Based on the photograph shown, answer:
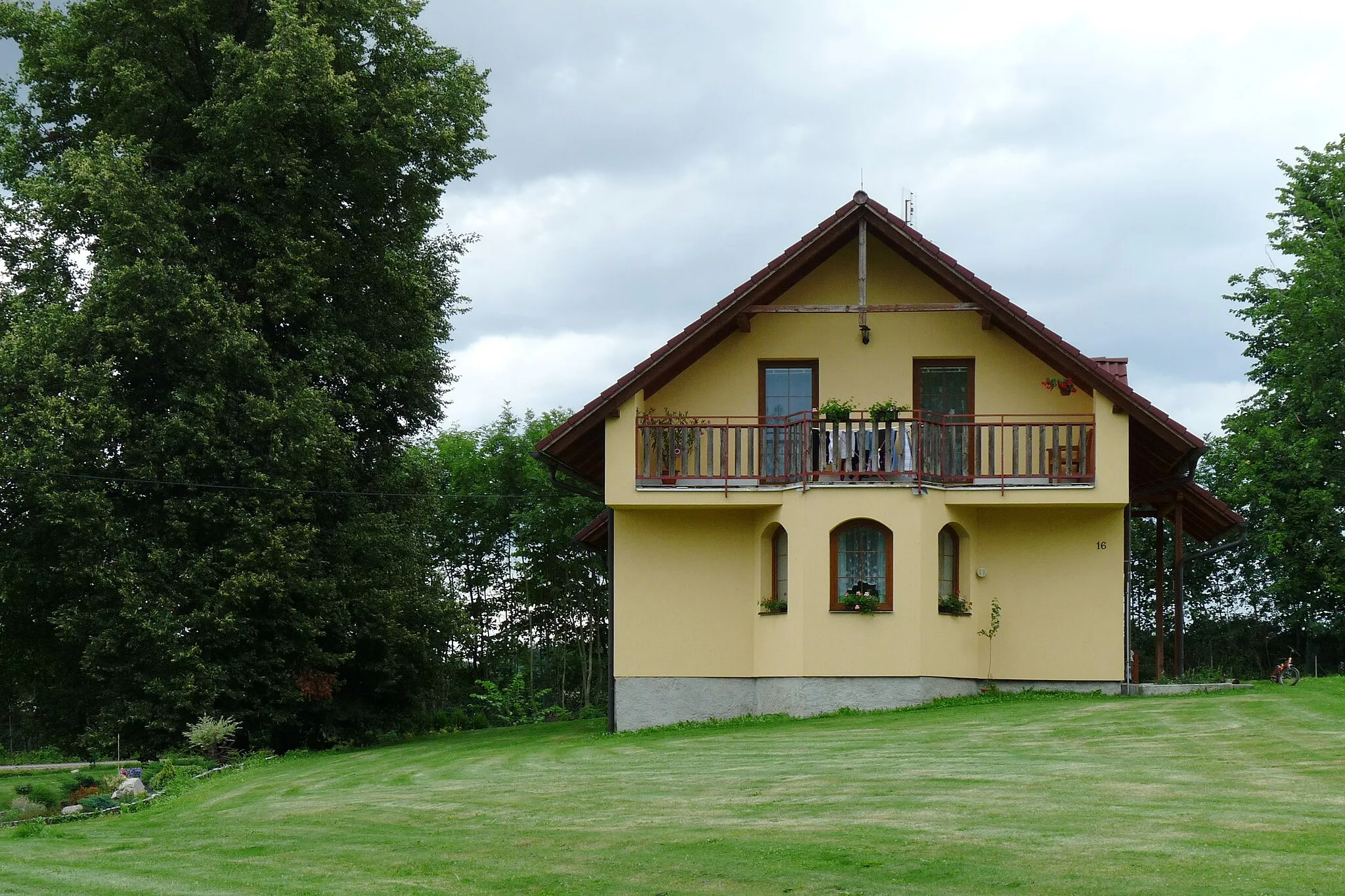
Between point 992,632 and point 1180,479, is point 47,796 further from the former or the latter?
point 1180,479

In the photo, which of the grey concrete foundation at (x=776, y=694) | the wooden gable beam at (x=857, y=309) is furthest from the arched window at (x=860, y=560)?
the wooden gable beam at (x=857, y=309)

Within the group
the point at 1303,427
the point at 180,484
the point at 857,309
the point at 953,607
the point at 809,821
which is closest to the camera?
the point at 809,821

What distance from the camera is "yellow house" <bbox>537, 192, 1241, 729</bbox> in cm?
2147

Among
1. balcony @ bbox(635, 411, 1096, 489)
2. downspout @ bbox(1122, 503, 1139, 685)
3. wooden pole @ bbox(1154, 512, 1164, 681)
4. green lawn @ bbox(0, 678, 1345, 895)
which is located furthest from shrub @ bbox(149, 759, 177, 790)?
wooden pole @ bbox(1154, 512, 1164, 681)

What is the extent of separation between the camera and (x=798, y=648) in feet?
70.3

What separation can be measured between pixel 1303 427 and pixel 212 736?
90.7 feet

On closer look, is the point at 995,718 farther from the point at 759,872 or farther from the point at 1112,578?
the point at 759,872

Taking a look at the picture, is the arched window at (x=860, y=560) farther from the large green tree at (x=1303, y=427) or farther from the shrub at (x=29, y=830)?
the large green tree at (x=1303, y=427)

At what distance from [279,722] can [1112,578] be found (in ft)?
46.8

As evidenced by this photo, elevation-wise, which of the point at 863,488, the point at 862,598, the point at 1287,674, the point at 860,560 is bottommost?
the point at 1287,674

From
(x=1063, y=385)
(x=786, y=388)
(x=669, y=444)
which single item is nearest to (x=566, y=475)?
(x=669, y=444)

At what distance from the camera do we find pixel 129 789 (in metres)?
17.7

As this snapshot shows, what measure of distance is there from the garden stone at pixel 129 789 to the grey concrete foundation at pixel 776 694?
24.2 feet

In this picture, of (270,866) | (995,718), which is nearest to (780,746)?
(995,718)
